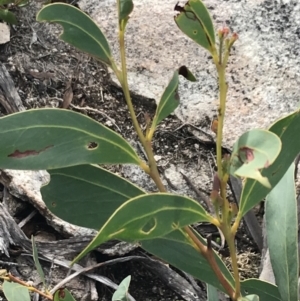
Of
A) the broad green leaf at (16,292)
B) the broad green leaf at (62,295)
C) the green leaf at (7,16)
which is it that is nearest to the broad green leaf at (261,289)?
the broad green leaf at (62,295)

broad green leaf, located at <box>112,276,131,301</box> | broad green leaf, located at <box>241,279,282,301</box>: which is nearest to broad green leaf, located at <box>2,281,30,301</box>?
broad green leaf, located at <box>112,276,131,301</box>

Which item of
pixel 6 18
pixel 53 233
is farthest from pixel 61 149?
pixel 6 18

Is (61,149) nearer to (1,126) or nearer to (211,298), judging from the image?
(1,126)

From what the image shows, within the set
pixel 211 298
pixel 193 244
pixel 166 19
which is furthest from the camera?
pixel 166 19

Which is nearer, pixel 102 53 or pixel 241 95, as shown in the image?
pixel 102 53

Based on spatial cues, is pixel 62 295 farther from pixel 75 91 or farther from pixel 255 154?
pixel 75 91

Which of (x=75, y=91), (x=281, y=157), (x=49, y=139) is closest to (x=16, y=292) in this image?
(x=49, y=139)

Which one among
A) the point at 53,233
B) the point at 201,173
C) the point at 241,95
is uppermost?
the point at 241,95
